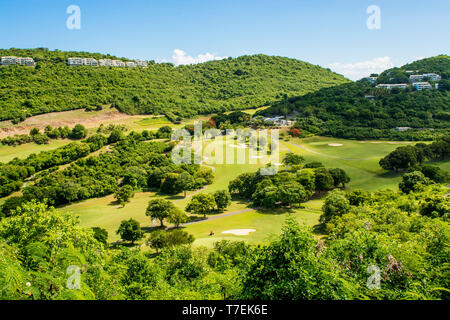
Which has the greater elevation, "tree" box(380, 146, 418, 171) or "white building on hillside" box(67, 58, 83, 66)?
"white building on hillside" box(67, 58, 83, 66)

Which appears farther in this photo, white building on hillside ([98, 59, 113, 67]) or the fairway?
white building on hillside ([98, 59, 113, 67])

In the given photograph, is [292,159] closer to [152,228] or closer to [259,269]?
[152,228]

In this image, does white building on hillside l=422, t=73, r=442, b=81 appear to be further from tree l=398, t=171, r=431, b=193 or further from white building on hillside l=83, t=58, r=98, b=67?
white building on hillside l=83, t=58, r=98, b=67

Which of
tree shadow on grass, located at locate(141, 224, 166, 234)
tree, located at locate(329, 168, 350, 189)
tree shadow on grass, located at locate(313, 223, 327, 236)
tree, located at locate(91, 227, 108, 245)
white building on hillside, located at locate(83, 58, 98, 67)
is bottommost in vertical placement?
tree shadow on grass, located at locate(141, 224, 166, 234)

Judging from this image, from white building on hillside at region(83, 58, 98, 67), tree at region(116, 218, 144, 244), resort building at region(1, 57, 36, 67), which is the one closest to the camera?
tree at region(116, 218, 144, 244)

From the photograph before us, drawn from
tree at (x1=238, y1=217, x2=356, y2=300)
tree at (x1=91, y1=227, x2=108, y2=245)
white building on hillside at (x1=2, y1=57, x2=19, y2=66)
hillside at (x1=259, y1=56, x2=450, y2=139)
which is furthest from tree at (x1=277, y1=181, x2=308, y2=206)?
white building on hillside at (x1=2, y1=57, x2=19, y2=66)

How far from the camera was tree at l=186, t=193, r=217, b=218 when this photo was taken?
185 ft

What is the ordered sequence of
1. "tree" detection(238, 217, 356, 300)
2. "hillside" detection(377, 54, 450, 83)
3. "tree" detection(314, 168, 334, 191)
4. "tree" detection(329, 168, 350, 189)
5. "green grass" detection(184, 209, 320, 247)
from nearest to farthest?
"tree" detection(238, 217, 356, 300), "green grass" detection(184, 209, 320, 247), "tree" detection(314, 168, 334, 191), "tree" detection(329, 168, 350, 189), "hillside" detection(377, 54, 450, 83)

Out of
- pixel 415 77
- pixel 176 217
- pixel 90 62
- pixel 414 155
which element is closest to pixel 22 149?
pixel 176 217

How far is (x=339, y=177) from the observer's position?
69000mm

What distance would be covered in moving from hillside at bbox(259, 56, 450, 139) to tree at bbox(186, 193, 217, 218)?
2471 inches

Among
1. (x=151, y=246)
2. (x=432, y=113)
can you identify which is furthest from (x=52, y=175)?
(x=432, y=113)

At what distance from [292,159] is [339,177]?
16.4 meters
